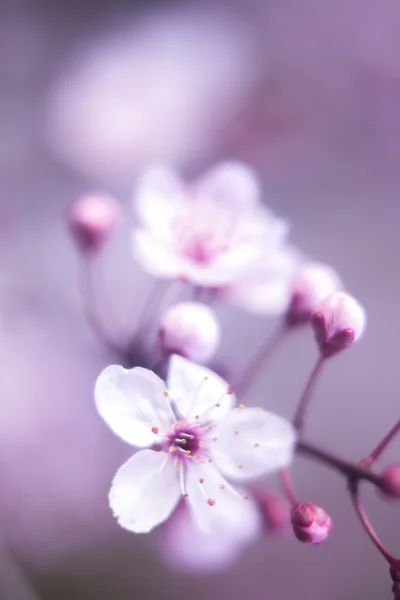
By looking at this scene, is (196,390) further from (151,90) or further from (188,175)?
(151,90)

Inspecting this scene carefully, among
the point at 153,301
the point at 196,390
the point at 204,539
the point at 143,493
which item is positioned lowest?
the point at 204,539

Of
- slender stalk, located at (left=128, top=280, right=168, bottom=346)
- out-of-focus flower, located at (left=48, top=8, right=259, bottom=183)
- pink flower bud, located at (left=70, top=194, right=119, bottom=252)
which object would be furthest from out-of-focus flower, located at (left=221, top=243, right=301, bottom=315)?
out-of-focus flower, located at (left=48, top=8, right=259, bottom=183)

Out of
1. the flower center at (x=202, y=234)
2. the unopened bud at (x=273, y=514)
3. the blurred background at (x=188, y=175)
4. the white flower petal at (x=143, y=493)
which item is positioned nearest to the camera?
the white flower petal at (x=143, y=493)

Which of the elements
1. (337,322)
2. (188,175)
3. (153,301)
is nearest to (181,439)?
(337,322)

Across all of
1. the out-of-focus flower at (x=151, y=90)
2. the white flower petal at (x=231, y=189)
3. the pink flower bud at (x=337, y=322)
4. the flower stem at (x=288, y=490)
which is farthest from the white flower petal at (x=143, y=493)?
the out-of-focus flower at (x=151, y=90)

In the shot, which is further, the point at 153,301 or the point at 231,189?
the point at 153,301

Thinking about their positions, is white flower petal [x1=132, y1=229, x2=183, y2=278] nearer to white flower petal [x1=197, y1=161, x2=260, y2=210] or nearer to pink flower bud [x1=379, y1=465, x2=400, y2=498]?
white flower petal [x1=197, y1=161, x2=260, y2=210]

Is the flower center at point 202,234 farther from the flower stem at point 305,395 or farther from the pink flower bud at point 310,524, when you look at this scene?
the pink flower bud at point 310,524
